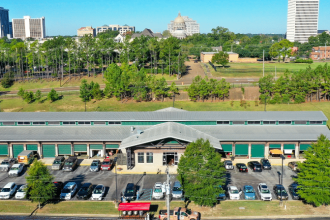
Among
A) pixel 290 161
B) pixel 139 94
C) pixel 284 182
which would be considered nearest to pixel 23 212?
pixel 284 182

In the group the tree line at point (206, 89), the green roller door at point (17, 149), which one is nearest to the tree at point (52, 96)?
the green roller door at point (17, 149)

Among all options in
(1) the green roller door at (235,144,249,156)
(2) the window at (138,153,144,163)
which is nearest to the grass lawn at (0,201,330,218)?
(2) the window at (138,153,144,163)

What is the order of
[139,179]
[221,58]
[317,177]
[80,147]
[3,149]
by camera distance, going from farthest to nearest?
[221,58]
[3,149]
[80,147]
[139,179]
[317,177]

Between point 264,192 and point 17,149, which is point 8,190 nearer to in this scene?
point 17,149

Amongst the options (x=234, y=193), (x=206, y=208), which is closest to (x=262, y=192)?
(x=234, y=193)

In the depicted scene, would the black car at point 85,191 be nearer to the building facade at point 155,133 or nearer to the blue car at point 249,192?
the building facade at point 155,133
